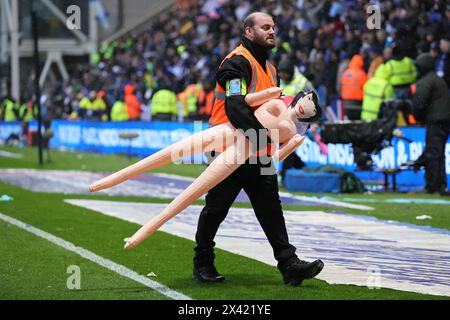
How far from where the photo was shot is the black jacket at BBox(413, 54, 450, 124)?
18188 mm

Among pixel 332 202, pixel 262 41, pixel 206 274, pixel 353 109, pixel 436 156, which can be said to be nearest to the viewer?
pixel 262 41

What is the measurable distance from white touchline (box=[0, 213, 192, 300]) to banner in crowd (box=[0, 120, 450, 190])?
8.01 metres

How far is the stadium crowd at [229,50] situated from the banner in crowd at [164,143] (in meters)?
0.89

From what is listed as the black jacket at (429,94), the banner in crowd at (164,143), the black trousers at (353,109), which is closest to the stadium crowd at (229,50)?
the black trousers at (353,109)

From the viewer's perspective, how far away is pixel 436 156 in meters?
18.0

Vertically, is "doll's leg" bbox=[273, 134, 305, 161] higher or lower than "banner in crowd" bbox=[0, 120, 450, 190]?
higher

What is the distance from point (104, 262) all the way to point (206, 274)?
5.16 ft

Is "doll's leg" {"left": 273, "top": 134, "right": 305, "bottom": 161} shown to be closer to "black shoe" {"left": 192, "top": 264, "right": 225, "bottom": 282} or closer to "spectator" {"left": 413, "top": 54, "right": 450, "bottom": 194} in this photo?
"black shoe" {"left": 192, "top": 264, "right": 225, "bottom": 282}

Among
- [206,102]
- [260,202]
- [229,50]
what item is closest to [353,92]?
[206,102]

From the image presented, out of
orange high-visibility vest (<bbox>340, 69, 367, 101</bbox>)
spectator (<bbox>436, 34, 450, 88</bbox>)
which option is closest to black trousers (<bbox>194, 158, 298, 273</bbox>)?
spectator (<bbox>436, 34, 450, 88</bbox>)

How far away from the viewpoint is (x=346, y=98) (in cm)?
2302

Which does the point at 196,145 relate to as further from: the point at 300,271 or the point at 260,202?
the point at 300,271
